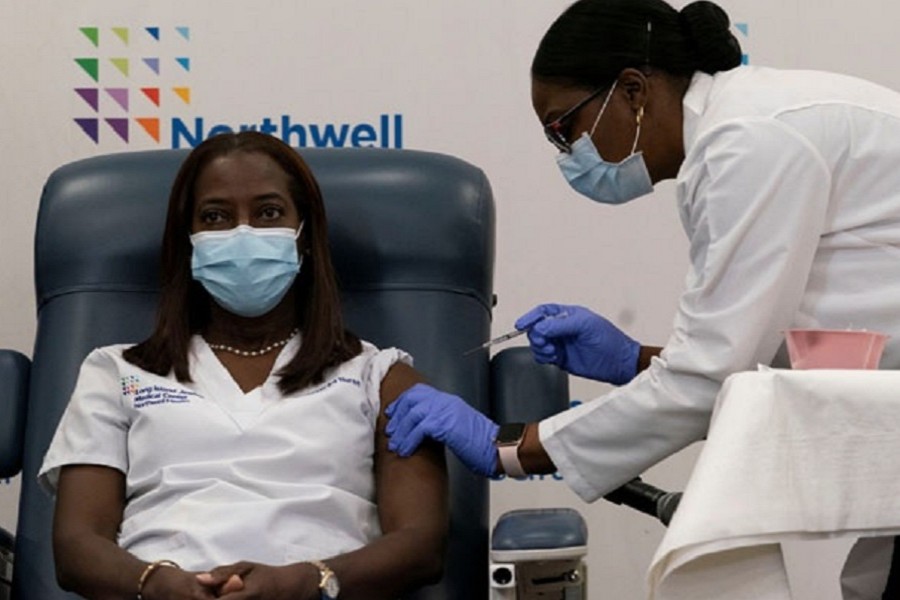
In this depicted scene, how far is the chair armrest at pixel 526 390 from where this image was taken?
2506 mm

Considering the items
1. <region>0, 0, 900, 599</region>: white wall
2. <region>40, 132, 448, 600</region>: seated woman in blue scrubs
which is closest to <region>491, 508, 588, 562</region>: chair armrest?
<region>40, 132, 448, 600</region>: seated woman in blue scrubs

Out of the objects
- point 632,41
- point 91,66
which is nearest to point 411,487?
point 632,41

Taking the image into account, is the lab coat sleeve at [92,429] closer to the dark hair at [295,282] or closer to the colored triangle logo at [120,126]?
the dark hair at [295,282]

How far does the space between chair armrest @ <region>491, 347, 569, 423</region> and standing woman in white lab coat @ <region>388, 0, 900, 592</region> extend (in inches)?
9.2

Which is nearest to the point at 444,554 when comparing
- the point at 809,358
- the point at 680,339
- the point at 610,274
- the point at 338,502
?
the point at 338,502

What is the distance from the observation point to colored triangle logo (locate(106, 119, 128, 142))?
314cm

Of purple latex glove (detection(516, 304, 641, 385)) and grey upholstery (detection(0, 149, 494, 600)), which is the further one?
grey upholstery (detection(0, 149, 494, 600))

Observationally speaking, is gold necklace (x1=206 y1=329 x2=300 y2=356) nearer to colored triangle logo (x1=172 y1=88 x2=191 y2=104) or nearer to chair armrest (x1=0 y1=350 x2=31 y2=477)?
chair armrest (x1=0 y1=350 x2=31 y2=477)

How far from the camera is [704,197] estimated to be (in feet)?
6.59

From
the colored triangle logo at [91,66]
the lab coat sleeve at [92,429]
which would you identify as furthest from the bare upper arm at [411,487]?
the colored triangle logo at [91,66]

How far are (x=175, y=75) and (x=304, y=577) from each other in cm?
136

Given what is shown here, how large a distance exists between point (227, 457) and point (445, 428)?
12.2 inches

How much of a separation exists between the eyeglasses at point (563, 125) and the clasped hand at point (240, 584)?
669mm

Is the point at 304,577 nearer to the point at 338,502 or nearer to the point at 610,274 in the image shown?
the point at 338,502
